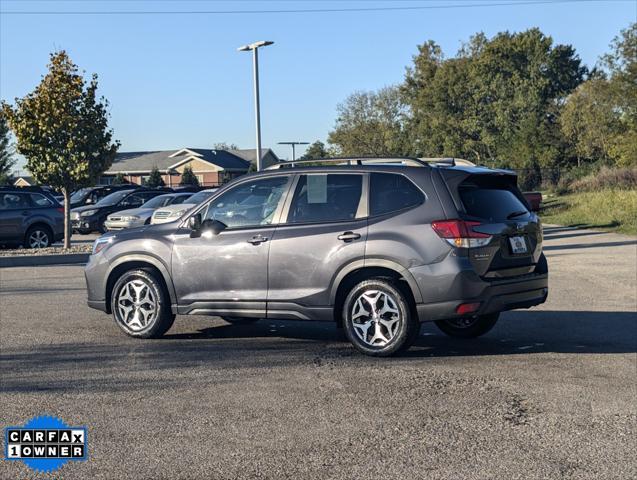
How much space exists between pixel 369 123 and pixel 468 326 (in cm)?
7898

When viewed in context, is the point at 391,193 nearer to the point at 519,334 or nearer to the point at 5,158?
the point at 519,334

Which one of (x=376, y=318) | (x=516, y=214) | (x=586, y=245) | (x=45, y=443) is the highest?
(x=516, y=214)

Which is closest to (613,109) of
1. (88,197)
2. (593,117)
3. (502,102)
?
(593,117)

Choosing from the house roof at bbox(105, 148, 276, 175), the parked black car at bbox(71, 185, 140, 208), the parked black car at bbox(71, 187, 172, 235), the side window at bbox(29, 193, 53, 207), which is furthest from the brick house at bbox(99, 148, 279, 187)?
the side window at bbox(29, 193, 53, 207)

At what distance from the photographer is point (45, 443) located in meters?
5.48

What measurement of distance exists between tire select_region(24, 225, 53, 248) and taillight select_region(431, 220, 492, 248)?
15897 mm

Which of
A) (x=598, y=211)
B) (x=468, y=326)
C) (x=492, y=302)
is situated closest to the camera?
(x=492, y=302)

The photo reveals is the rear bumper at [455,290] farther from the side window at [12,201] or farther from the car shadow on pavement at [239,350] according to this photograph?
the side window at [12,201]

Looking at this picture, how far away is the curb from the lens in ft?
59.7

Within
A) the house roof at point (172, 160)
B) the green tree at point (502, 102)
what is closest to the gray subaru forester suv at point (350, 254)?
the green tree at point (502, 102)

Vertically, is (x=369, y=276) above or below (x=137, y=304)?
above

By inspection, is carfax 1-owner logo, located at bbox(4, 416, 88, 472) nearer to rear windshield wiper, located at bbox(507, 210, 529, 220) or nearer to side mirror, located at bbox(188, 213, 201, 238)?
side mirror, located at bbox(188, 213, 201, 238)

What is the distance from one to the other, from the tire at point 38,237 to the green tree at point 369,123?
6487cm

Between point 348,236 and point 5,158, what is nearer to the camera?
point 348,236
